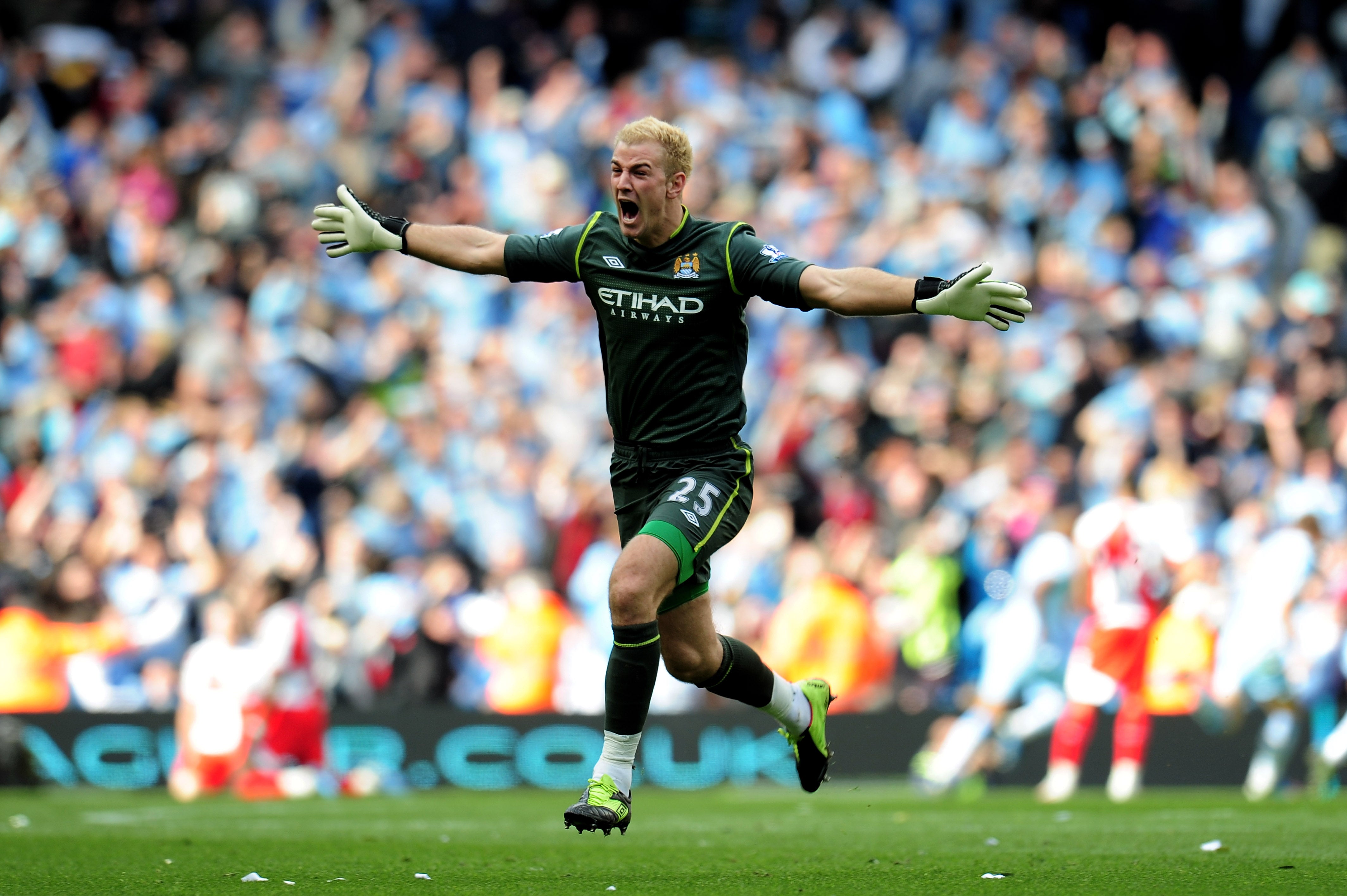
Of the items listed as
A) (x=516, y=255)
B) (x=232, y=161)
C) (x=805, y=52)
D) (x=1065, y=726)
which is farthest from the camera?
(x=805, y=52)

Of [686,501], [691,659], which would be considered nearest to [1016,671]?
[691,659]

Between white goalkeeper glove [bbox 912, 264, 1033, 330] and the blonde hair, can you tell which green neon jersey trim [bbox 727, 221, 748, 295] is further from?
white goalkeeper glove [bbox 912, 264, 1033, 330]

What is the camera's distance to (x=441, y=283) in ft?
57.6

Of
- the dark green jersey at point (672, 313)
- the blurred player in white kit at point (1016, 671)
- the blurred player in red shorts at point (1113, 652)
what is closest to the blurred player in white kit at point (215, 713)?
the blurred player in white kit at point (1016, 671)

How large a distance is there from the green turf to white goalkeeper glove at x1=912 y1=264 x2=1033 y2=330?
2.06 meters

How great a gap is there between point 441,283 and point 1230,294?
7682mm

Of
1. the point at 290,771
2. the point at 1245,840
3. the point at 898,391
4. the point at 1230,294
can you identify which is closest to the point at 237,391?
the point at 290,771

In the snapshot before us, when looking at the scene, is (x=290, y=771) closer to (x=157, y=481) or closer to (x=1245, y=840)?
(x=157, y=481)

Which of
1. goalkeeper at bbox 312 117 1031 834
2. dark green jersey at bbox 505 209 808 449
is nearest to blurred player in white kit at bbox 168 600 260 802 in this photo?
goalkeeper at bbox 312 117 1031 834

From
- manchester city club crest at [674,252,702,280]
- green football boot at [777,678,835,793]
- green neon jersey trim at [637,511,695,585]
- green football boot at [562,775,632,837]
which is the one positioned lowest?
green football boot at [562,775,632,837]

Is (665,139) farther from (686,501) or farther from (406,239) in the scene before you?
(686,501)

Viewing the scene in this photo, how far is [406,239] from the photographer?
7.21m

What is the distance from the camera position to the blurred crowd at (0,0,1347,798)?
14.4m

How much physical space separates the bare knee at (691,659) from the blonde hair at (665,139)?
188 cm
